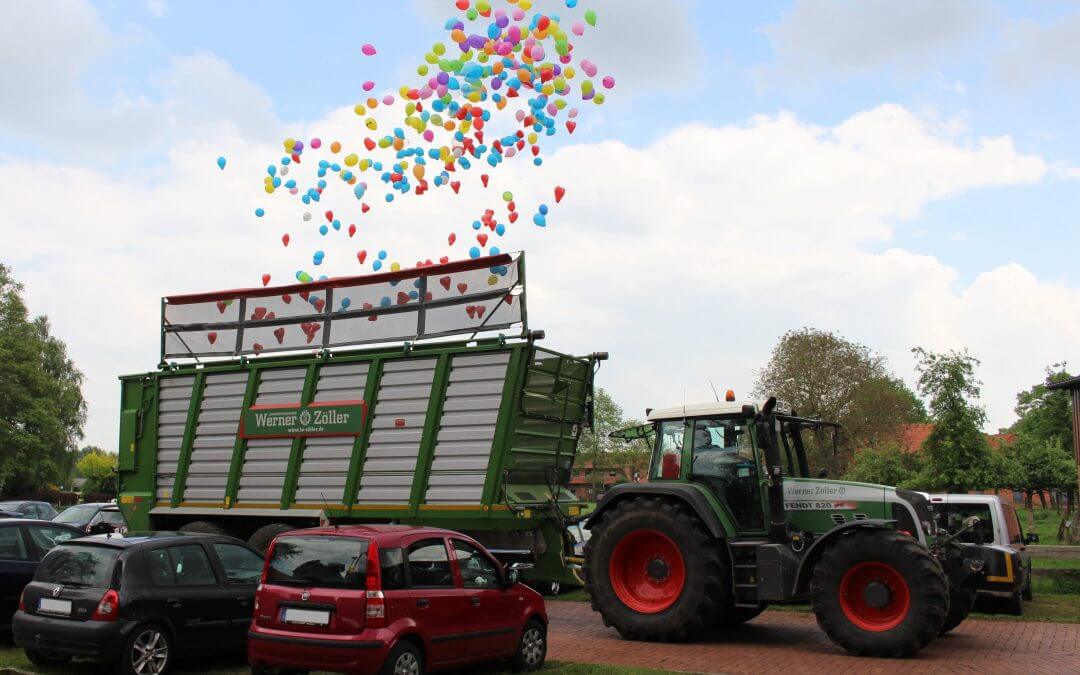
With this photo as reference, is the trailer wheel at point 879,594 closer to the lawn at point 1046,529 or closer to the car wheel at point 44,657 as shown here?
the car wheel at point 44,657

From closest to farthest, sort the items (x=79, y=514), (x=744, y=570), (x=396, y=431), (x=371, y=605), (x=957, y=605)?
(x=371, y=605)
(x=957, y=605)
(x=744, y=570)
(x=396, y=431)
(x=79, y=514)

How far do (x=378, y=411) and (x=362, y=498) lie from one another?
110 cm

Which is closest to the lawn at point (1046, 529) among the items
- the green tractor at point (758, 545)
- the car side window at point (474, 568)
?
the green tractor at point (758, 545)

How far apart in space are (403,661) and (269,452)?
6382 mm

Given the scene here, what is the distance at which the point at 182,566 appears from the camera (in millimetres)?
8602

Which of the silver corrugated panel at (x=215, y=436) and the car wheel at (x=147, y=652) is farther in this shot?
the silver corrugated panel at (x=215, y=436)

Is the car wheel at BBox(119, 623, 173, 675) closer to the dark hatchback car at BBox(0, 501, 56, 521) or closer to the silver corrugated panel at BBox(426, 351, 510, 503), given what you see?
the silver corrugated panel at BBox(426, 351, 510, 503)

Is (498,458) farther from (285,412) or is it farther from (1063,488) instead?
(1063,488)

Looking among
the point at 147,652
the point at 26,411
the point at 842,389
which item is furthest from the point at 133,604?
the point at 26,411

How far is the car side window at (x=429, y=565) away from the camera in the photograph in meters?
7.54

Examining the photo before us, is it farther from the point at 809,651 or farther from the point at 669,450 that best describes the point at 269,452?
the point at 809,651

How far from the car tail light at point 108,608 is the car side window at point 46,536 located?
249 cm

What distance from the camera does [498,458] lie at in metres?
11.2

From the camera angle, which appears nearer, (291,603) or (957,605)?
(291,603)
